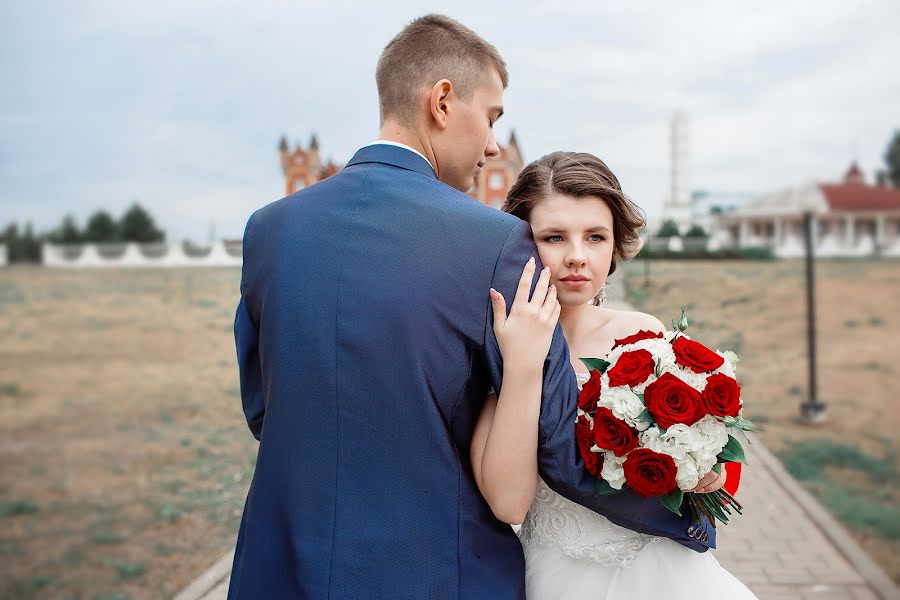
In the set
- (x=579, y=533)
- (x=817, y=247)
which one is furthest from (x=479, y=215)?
(x=817, y=247)

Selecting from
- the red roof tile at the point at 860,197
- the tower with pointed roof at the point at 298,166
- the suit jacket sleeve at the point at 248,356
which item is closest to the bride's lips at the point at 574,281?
the suit jacket sleeve at the point at 248,356

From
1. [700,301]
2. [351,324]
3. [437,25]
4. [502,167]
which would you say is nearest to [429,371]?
[351,324]

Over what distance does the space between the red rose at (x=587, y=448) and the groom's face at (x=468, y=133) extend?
80 cm

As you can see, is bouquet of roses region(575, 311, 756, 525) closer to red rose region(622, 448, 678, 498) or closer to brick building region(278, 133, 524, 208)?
red rose region(622, 448, 678, 498)

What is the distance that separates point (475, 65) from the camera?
220 cm

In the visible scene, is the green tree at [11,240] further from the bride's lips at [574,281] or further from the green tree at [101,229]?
the bride's lips at [574,281]

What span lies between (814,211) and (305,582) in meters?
10.8

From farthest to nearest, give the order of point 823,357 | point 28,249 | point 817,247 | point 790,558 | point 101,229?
point 101,229 → point 28,249 → point 817,247 → point 823,357 → point 790,558

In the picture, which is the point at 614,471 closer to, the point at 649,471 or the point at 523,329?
the point at 649,471

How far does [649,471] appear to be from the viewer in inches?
79.3

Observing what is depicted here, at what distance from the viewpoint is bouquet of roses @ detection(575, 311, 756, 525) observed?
2020 mm

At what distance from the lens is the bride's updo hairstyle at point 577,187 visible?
2.63 metres

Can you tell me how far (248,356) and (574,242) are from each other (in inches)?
44.0

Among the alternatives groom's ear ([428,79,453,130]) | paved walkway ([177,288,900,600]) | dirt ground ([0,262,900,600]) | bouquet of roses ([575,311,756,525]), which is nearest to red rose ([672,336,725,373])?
bouquet of roses ([575,311,756,525])
